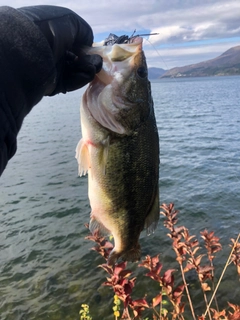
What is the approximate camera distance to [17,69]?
2006 mm

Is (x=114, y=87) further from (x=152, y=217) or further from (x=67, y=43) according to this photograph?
(x=152, y=217)

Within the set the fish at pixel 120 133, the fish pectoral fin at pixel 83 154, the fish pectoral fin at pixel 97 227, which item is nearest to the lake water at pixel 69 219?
the fish pectoral fin at pixel 97 227

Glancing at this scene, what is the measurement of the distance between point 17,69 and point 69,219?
9.97m

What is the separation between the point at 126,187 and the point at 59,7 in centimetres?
140

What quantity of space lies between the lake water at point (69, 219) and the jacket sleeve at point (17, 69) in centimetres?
589

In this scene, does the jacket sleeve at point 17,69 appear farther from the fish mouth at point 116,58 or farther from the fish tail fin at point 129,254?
the fish tail fin at point 129,254

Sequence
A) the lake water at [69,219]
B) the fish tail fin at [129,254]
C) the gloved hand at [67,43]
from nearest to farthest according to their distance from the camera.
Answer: the gloved hand at [67,43] < the fish tail fin at [129,254] < the lake water at [69,219]

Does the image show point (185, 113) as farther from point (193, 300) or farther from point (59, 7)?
point (59, 7)

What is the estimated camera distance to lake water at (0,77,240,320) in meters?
7.65

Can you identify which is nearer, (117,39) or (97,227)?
(117,39)

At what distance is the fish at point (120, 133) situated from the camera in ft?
9.14

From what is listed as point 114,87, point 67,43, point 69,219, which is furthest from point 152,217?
point 69,219

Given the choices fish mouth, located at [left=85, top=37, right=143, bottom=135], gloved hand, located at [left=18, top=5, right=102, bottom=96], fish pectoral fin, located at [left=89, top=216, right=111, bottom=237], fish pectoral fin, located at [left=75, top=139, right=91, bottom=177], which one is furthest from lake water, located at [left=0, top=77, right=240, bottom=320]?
gloved hand, located at [left=18, top=5, right=102, bottom=96]

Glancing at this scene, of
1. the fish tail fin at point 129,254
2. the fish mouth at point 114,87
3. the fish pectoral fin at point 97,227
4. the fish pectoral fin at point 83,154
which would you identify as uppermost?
the fish mouth at point 114,87
